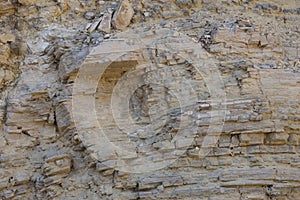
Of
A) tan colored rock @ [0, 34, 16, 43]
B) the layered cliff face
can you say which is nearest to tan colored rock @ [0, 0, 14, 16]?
the layered cliff face

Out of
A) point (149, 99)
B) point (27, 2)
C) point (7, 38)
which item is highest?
point (27, 2)

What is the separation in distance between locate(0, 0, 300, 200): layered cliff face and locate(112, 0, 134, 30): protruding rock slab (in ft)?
0.09

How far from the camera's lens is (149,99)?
7.43m

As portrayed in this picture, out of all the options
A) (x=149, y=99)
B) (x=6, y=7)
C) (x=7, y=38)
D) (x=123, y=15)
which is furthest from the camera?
(x=6, y=7)

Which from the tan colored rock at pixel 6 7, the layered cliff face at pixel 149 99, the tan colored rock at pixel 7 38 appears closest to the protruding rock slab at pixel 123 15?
the layered cliff face at pixel 149 99

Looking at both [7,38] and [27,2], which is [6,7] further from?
[7,38]

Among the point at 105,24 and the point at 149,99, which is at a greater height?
the point at 105,24

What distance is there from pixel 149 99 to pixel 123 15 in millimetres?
2080

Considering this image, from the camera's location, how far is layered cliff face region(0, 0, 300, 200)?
6738 millimetres

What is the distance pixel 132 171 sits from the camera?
6891mm

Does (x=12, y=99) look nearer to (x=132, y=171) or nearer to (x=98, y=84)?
(x=98, y=84)

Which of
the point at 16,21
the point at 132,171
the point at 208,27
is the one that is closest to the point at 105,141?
the point at 132,171

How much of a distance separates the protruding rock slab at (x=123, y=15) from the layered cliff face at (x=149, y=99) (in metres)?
0.03

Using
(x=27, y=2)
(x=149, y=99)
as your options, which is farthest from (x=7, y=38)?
(x=149, y=99)
